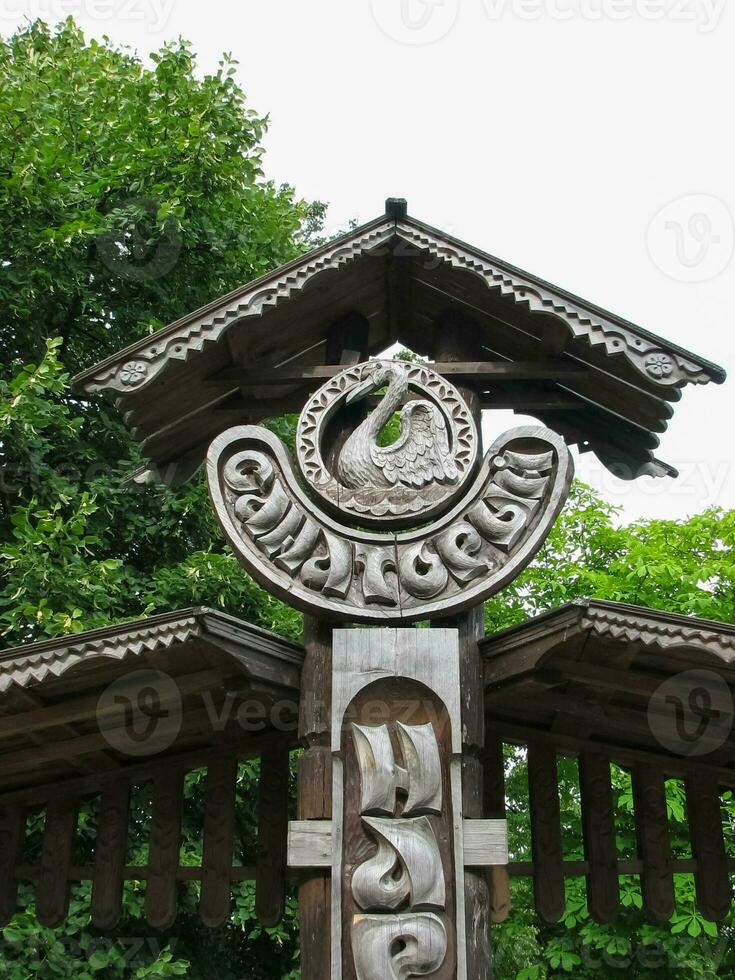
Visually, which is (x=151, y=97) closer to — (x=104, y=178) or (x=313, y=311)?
(x=104, y=178)

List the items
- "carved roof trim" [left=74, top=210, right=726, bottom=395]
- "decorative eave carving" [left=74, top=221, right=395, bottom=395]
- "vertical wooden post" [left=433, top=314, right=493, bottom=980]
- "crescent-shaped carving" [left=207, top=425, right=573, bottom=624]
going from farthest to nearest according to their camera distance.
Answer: "decorative eave carving" [left=74, top=221, right=395, bottom=395], "carved roof trim" [left=74, top=210, right=726, bottom=395], "crescent-shaped carving" [left=207, top=425, right=573, bottom=624], "vertical wooden post" [left=433, top=314, right=493, bottom=980]

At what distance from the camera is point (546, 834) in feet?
21.4

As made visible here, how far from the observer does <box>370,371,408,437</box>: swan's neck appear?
6.32 meters

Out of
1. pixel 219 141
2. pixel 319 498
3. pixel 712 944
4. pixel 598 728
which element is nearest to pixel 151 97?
pixel 219 141

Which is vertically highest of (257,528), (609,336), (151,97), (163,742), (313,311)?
(151,97)

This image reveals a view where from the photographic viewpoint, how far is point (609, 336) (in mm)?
6234

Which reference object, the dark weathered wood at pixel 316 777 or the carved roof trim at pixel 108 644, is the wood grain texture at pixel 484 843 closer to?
the dark weathered wood at pixel 316 777

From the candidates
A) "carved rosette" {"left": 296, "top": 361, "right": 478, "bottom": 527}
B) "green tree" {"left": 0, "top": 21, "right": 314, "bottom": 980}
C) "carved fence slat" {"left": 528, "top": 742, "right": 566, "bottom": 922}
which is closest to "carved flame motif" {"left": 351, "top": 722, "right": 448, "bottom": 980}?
A: "carved rosette" {"left": 296, "top": 361, "right": 478, "bottom": 527}

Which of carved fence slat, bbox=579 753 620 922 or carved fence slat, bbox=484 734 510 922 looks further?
carved fence slat, bbox=484 734 510 922

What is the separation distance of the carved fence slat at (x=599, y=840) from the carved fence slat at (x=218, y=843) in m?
2.08

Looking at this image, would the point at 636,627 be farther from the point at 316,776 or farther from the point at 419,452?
the point at 316,776

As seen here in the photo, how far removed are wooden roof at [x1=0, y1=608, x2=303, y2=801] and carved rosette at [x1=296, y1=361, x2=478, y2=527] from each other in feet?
2.83

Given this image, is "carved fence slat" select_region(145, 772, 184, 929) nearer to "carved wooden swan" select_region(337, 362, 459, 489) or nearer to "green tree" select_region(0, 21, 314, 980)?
"carved wooden swan" select_region(337, 362, 459, 489)

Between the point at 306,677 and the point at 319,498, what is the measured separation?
0.98m
